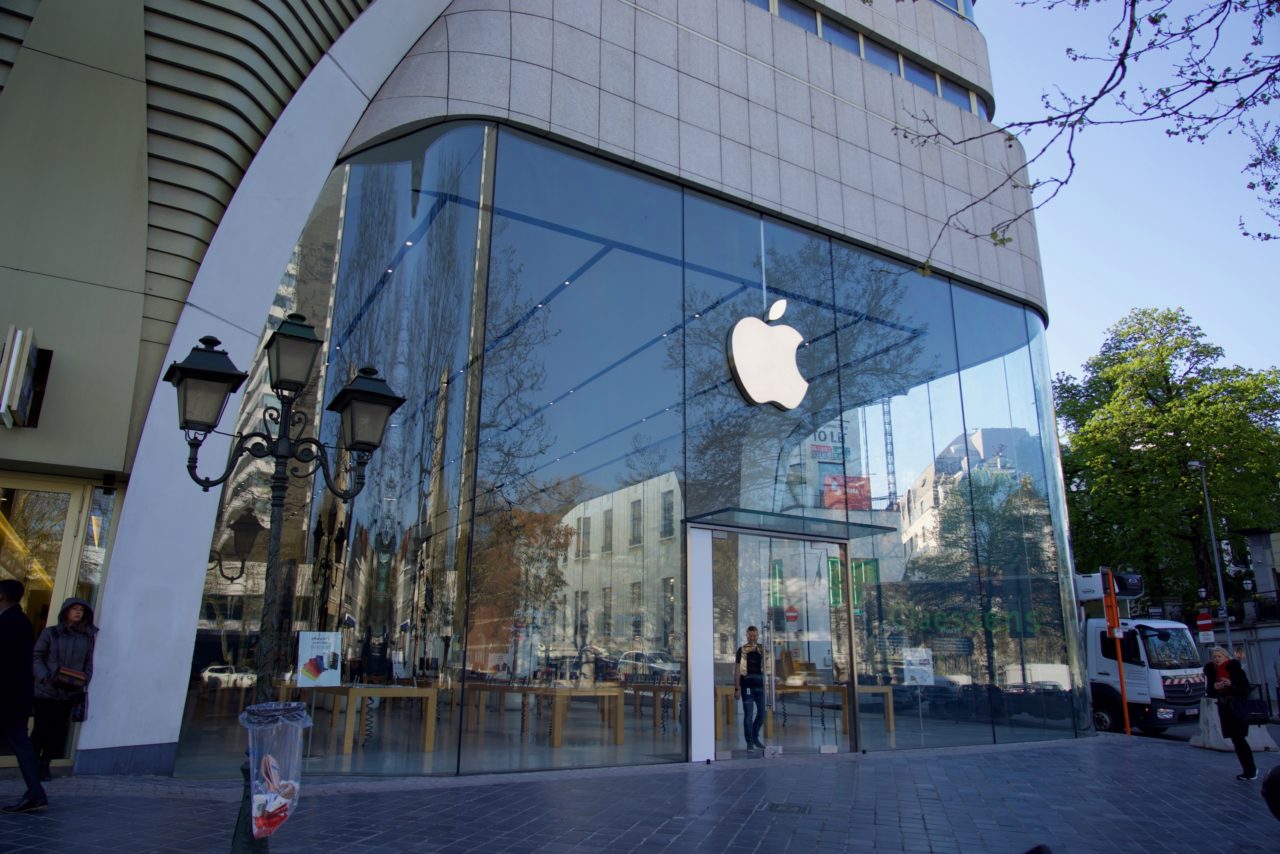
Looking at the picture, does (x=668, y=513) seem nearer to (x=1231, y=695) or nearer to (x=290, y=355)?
(x=290, y=355)

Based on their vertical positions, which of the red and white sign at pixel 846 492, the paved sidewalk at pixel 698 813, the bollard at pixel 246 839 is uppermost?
the red and white sign at pixel 846 492

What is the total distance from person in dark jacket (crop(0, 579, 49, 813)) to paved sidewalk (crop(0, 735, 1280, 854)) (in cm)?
18

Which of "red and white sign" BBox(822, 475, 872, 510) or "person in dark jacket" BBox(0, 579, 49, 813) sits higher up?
"red and white sign" BBox(822, 475, 872, 510)

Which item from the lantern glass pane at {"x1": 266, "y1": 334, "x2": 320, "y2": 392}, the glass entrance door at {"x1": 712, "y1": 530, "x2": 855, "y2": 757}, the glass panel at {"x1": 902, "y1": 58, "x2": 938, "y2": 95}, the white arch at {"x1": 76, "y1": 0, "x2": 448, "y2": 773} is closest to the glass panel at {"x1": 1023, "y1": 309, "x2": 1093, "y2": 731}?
the glass panel at {"x1": 902, "y1": 58, "x2": 938, "y2": 95}

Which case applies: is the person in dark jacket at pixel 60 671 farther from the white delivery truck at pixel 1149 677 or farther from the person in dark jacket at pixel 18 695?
the white delivery truck at pixel 1149 677

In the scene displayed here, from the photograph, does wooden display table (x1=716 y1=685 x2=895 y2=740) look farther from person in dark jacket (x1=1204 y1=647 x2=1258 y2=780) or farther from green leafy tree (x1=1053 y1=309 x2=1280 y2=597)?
green leafy tree (x1=1053 y1=309 x2=1280 y2=597)

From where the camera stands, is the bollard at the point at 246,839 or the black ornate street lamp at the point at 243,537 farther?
the black ornate street lamp at the point at 243,537

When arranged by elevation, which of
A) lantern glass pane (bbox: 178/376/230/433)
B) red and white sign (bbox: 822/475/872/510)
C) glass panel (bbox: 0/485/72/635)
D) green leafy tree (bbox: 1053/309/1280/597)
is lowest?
glass panel (bbox: 0/485/72/635)

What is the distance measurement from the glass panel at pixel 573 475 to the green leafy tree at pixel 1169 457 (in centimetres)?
2791

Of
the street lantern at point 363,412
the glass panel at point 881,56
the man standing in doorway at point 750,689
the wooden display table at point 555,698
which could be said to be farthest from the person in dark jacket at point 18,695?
the glass panel at point 881,56

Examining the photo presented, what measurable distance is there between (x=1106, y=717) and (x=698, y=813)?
12844 millimetres

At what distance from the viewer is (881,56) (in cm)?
1430

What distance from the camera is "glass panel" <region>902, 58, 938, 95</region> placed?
48.0 feet

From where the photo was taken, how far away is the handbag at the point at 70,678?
22.4 ft
